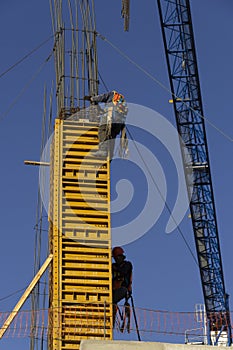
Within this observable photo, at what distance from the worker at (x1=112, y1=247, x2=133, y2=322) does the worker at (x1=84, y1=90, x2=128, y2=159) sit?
3284mm

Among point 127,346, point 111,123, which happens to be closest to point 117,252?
point 111,123

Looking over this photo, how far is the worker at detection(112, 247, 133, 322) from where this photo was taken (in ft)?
82.0

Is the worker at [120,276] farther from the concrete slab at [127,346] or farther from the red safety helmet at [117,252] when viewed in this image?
the concrete slab at [127,346]

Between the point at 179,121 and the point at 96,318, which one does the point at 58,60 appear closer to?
the point at 96,318

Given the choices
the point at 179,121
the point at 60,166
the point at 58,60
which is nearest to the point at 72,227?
the point at 60,166

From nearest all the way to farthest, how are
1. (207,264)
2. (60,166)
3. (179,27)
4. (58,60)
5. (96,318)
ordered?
1. (96,318)
2. (60,166)
3. (58,60)
4. (179,27)
5. (207,264)

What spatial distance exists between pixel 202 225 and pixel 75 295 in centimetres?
3168

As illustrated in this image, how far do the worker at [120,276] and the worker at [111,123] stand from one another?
3.28 meters

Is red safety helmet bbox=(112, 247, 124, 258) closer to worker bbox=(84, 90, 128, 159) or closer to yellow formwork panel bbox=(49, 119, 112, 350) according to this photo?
yellow formwork panel bbox=(49, 119, 112, 350)

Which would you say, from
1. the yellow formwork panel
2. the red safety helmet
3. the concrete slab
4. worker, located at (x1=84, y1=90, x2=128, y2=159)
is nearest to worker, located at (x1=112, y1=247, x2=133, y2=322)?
the red safety helmet

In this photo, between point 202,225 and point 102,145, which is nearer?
point 102,145

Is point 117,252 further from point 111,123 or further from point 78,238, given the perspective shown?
point 111,123

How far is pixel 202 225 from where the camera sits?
55344 mm

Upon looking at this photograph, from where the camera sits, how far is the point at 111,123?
26109mm
